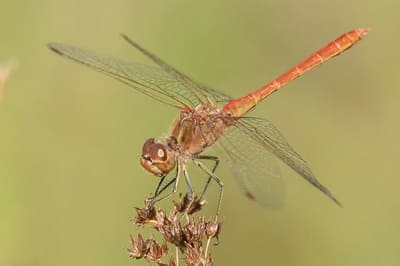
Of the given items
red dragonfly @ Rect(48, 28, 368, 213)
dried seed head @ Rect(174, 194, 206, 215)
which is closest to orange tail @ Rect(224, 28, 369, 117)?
red dragonfly @ Rect(48, 28, 368, 213)

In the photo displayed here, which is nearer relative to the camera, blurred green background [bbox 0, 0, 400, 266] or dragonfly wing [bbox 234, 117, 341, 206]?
dragonfly wing [bbox 234, 117, 341, 206]

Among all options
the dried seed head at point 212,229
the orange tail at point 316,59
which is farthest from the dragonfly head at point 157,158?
the orange tail at point 316,59

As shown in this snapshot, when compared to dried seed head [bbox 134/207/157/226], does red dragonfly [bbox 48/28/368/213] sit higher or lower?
higher

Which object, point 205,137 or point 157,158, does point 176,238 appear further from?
point 205,137

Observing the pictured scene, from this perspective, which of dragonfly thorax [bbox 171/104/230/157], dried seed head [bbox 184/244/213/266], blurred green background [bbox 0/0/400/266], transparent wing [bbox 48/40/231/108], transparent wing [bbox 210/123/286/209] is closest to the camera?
dried seed head [bbox 184/244/213/266]

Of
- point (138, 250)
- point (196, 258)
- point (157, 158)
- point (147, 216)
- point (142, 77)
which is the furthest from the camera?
point (142, 77)

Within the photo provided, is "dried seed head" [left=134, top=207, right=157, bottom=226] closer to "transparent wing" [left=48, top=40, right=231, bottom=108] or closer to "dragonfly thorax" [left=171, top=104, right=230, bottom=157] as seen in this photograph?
"dragonfly thorax" [left=171, top=104, right=230, bottom=157]

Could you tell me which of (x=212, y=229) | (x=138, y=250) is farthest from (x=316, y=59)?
(x=138, y=250)
